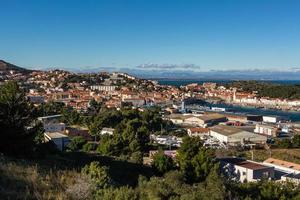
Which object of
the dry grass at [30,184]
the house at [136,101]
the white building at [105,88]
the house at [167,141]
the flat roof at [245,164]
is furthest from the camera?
the white building at [105,88]

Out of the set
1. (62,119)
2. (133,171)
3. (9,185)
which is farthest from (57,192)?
(62,119)

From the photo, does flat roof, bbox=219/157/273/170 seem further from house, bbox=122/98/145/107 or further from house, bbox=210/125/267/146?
house, bbox=122/98/145/107

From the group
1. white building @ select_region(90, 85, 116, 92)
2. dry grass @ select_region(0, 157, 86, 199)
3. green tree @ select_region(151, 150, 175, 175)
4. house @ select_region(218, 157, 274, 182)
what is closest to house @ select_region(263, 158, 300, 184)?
house @ select_region(218, 157, 274, 182)

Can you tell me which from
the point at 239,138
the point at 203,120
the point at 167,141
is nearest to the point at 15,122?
the point at 167,141

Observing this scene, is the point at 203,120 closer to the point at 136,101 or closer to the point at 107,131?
the point at 107,131

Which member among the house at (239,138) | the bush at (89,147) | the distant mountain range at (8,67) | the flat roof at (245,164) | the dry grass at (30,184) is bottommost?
the house at (239,138)

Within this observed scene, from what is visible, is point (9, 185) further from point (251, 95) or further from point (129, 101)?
point (251, 95)

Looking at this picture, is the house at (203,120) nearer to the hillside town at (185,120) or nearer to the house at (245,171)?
the hillside town at (185,120)

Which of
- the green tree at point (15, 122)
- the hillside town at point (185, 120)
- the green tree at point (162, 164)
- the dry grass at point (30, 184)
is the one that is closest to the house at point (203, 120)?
the hillside town at point (185, 120)
